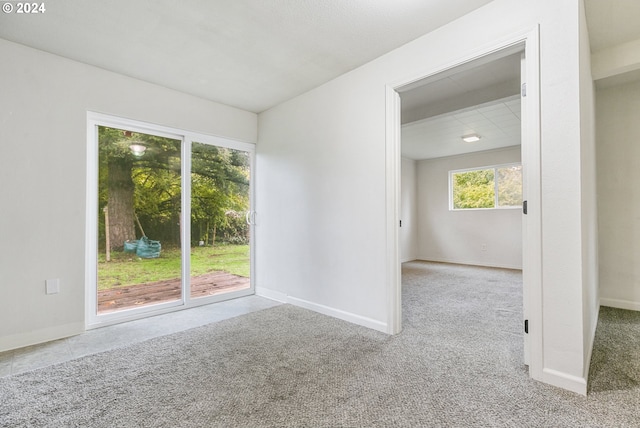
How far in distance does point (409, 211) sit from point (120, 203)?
595 cm

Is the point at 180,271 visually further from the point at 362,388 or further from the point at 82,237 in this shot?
the point at 362,388

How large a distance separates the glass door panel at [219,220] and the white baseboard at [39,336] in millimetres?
1118

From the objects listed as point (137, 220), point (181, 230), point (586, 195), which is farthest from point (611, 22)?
point (137, 220)

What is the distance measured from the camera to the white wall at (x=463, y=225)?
5969mm

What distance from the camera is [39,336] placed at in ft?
8.22

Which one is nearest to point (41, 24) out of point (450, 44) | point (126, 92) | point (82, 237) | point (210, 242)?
point (126, 92)

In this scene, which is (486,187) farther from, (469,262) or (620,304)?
(620,304)

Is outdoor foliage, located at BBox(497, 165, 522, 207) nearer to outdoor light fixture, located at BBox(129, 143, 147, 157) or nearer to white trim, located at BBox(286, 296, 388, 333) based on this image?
white trim, located at BBox(286, 296, 388, 333)

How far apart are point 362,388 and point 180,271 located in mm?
2618

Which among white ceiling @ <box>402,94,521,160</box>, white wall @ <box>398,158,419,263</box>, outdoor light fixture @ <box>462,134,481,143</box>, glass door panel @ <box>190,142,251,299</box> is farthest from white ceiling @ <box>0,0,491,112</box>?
white wall @ <box>398,158,419,263</box>

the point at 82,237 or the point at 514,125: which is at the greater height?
the point at 514,125

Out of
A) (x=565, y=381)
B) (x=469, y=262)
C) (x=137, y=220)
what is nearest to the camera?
(x=565, y=381)

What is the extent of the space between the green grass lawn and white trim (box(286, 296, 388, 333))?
37.5 inches

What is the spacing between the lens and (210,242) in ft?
12.3
